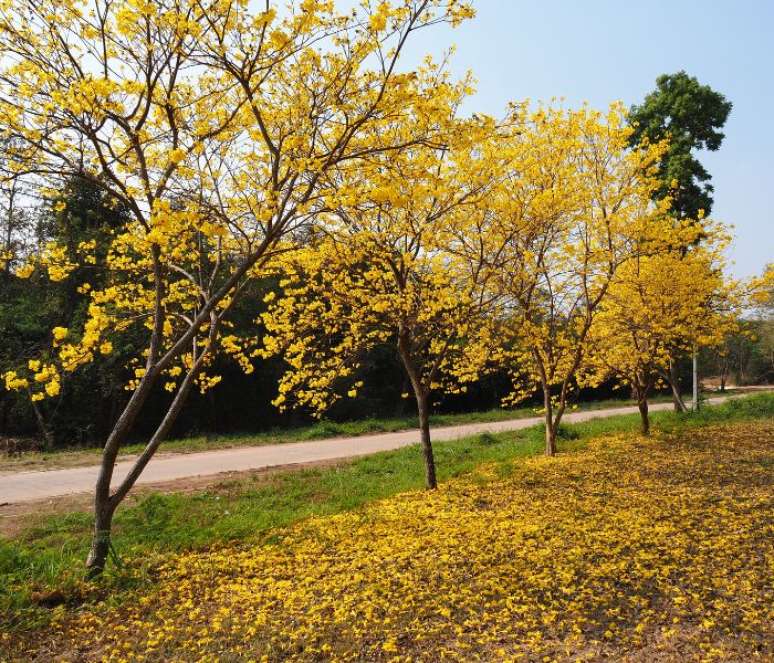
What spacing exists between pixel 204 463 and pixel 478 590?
7647 mm

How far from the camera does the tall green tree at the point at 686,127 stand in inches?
603

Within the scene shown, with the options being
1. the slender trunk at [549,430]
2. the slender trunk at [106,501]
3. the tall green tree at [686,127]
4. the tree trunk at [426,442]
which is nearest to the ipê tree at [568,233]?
the slender trunk at [549,430]

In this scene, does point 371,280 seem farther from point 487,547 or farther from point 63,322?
point 63,322

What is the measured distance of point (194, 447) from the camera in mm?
12359

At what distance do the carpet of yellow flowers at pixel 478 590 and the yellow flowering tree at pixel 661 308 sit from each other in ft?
12.7

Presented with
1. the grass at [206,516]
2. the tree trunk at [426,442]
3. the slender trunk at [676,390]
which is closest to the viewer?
the grass at [206,516]

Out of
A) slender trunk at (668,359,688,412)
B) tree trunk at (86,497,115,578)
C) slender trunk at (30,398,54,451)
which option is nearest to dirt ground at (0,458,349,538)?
tree trunk at (86,497,115,578)

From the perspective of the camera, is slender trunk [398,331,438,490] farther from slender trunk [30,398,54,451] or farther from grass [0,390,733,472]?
slender trunk [30,398,54,451]

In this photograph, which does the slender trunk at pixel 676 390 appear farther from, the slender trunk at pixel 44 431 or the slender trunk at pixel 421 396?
the slender trunk at pixel 44 431

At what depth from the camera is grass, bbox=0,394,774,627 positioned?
4168 mm

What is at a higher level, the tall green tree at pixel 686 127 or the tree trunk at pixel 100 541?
the tall green tree at pixel 686 127

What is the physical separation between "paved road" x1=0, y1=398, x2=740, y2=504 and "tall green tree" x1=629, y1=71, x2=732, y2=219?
30.9ft

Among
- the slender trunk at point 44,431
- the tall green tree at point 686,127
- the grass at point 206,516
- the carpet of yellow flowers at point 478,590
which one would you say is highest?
the tall green tree at point 686,127

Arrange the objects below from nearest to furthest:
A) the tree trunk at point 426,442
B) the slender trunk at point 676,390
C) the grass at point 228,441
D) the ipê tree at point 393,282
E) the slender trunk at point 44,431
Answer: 1. the ipê tree at point 393,282
2. the tree trunk at point 426,442
3. the grass at point 228,441
4. the slender trunk at point 44,431
5. the slender trunk at point 676,390
